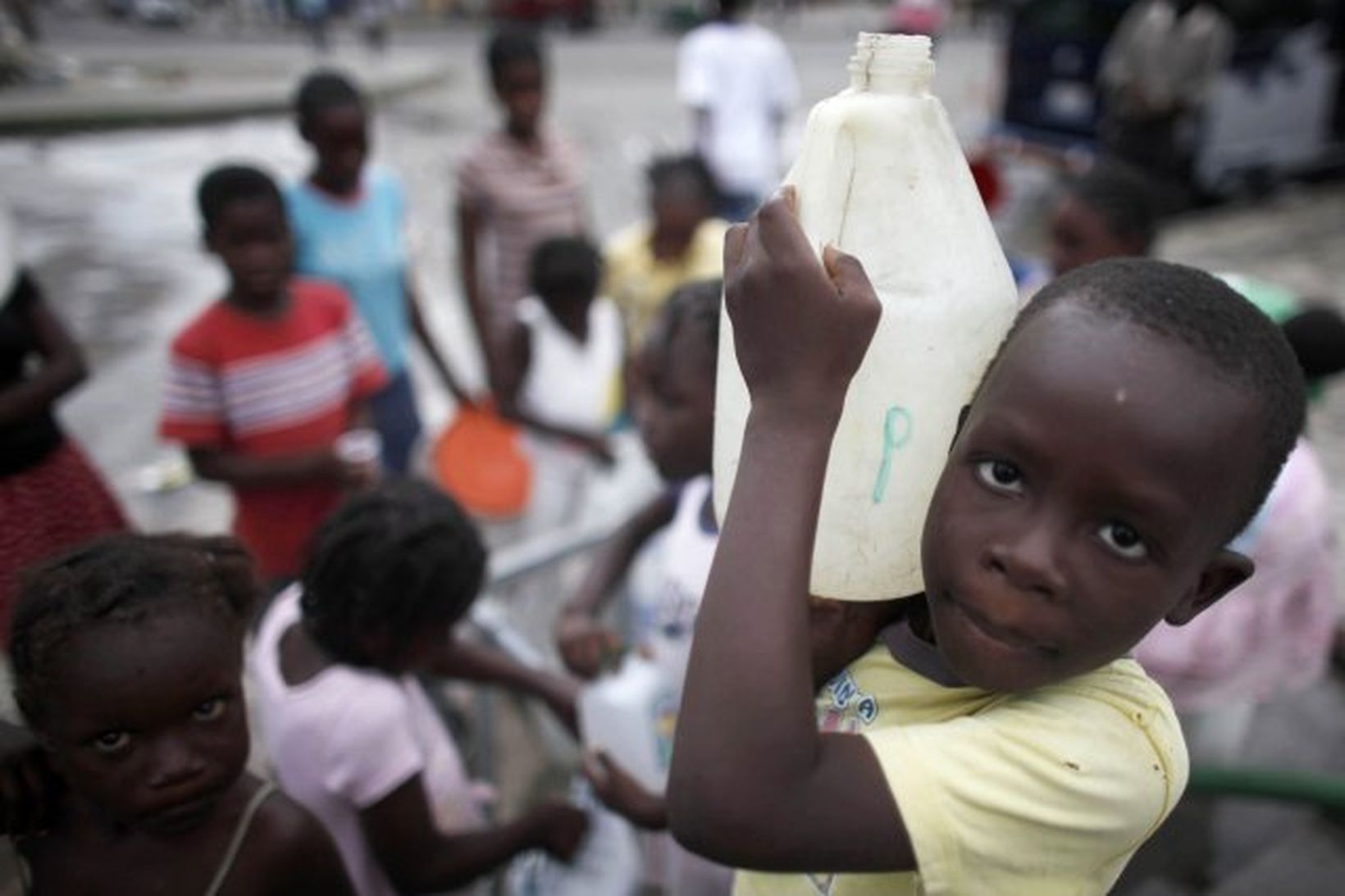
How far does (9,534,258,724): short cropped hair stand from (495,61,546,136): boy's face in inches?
111

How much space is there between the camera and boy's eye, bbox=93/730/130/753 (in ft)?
4.27

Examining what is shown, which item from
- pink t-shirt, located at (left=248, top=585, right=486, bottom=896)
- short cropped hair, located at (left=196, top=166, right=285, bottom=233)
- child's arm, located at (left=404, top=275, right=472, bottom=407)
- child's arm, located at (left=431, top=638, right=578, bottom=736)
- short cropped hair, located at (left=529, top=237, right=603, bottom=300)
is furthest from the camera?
child's arm, located at (left=404, top=275, right=472, bottom=407)

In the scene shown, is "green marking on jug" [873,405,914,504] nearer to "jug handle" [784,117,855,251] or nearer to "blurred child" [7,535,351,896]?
"jug handle" [784,117,855,251]

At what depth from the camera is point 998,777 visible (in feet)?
3.07

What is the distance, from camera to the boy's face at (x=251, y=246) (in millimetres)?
2605


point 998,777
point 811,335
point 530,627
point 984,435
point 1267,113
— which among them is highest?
point 811,335

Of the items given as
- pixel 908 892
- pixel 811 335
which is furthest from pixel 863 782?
pixel 811 335

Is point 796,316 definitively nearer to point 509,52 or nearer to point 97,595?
point 97,595

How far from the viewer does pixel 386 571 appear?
5.82 ft

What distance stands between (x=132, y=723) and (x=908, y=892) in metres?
0.96

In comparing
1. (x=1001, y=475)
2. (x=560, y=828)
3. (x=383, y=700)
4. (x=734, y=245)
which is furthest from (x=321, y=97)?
(x=1001, y=475)

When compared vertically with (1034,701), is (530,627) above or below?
below

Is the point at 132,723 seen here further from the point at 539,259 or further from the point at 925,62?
the point at 539,259

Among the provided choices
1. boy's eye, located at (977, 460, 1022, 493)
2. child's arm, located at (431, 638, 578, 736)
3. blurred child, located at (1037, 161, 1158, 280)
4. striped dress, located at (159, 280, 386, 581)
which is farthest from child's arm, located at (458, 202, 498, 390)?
boy's eye, located at (977, 460, 1022, 493)
